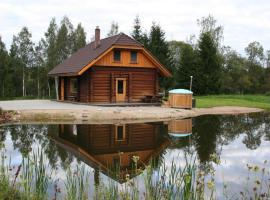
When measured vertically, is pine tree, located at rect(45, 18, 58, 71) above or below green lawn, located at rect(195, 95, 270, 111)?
above

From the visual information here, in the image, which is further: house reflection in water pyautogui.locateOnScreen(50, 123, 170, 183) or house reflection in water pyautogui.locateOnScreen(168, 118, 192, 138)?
house reflection in water pyautogui.locateOnScreen(168, 118, 192, 138)

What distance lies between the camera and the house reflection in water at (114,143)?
340 inches

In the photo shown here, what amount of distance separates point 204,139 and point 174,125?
377 cm

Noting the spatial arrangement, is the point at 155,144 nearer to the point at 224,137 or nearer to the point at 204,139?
the point at 204,139

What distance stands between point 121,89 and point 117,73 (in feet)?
3.99

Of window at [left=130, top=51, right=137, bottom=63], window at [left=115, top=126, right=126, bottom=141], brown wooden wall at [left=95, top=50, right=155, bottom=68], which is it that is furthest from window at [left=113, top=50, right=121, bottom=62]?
window at [left=115, top=126, right=126, bottom=141]

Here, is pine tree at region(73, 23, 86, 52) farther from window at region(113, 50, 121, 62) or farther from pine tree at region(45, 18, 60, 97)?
window at region(113, 50, 121, 62)

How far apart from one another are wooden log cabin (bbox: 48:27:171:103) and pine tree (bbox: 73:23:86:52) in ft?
74.7

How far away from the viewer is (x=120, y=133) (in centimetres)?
1373

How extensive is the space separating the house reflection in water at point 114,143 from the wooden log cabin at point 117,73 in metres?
8.60

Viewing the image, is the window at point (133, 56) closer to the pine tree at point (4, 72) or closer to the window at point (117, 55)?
the window at point (117, 55)

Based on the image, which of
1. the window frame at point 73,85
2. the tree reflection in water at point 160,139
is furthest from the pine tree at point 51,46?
the tree reflection in water at point 160,139

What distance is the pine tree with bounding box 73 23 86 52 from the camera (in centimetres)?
4923

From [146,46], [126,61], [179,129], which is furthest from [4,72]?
[179,129]
